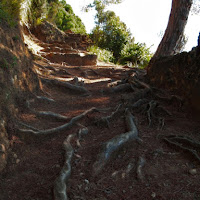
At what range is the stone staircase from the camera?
13.8m

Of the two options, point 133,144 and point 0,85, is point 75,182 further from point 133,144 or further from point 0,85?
point 0,85

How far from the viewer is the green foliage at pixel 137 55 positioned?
17.5m

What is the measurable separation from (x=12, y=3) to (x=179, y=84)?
5.19 meters

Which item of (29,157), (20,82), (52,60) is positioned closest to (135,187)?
(29,157)

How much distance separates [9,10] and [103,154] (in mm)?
4636

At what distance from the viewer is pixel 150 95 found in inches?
257

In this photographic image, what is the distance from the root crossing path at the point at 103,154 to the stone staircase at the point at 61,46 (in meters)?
8.60

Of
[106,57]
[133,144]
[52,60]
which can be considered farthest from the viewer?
[106,57]

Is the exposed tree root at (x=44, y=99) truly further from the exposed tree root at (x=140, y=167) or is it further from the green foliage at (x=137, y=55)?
the green foliage at (x=137, y=55)

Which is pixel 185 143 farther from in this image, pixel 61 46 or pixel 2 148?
pixel 61 46

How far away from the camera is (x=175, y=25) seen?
9.01 meters

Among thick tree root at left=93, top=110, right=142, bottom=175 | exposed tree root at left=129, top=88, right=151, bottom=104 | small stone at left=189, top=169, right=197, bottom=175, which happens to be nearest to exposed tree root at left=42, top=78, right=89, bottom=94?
exposed tree root at left=129, top=88, right=151, bottom=104

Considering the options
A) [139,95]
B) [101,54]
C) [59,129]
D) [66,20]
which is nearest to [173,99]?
[139,95]

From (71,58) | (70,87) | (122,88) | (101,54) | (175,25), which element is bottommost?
(70,87)
